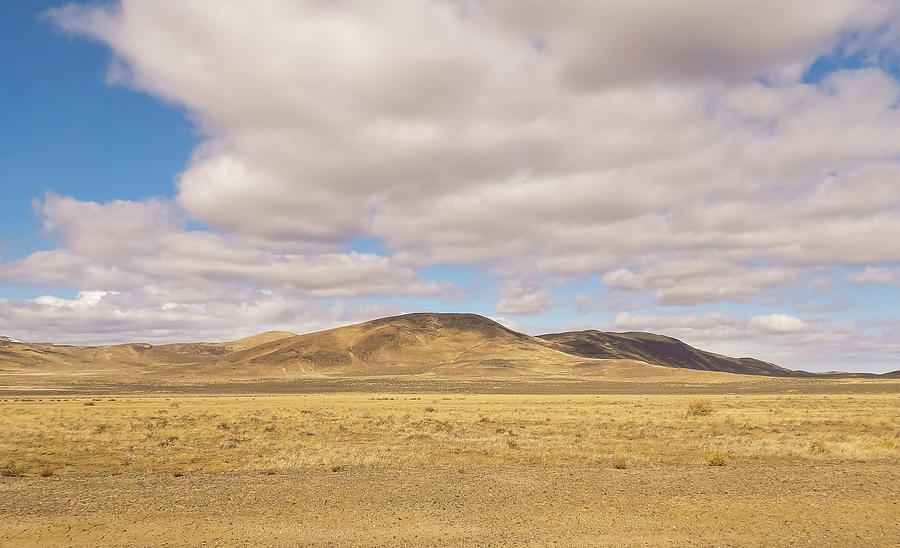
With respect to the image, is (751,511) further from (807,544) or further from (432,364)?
(432,364)

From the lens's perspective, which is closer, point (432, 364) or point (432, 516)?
point (432, 516)

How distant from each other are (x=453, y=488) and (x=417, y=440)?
11.7 metres

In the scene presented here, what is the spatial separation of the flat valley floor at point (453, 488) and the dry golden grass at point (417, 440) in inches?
6.0

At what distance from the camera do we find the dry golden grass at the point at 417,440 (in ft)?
66.4

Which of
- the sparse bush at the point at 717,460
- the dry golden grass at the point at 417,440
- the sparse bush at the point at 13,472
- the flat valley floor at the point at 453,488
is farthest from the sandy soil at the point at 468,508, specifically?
the dry golden grass at the point at 417,440

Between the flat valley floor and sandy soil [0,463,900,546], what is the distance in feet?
0.18

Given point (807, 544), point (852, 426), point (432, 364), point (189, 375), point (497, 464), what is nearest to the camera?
point (807, 544)

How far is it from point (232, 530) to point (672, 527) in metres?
8.58

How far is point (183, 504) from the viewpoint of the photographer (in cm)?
1326

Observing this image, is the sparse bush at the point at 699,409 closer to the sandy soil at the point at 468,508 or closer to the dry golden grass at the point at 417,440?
the dry golden grass at the point at 417,440

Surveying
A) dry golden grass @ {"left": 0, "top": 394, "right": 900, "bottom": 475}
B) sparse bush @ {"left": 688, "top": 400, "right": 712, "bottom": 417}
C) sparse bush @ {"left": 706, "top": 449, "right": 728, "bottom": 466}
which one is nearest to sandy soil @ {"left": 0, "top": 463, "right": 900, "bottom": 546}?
sparse bush @ {"left": 706, "top": 449, "right": 728, "bottom": 466}

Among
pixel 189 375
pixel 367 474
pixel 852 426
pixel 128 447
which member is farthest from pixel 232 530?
pixel 189 375

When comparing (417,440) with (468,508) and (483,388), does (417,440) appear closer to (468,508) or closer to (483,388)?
(468,508)

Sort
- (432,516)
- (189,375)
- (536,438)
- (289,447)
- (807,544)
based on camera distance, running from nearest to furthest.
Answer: (807,544) < (432,516) < (289,447) < (536,438) < (189,375)
